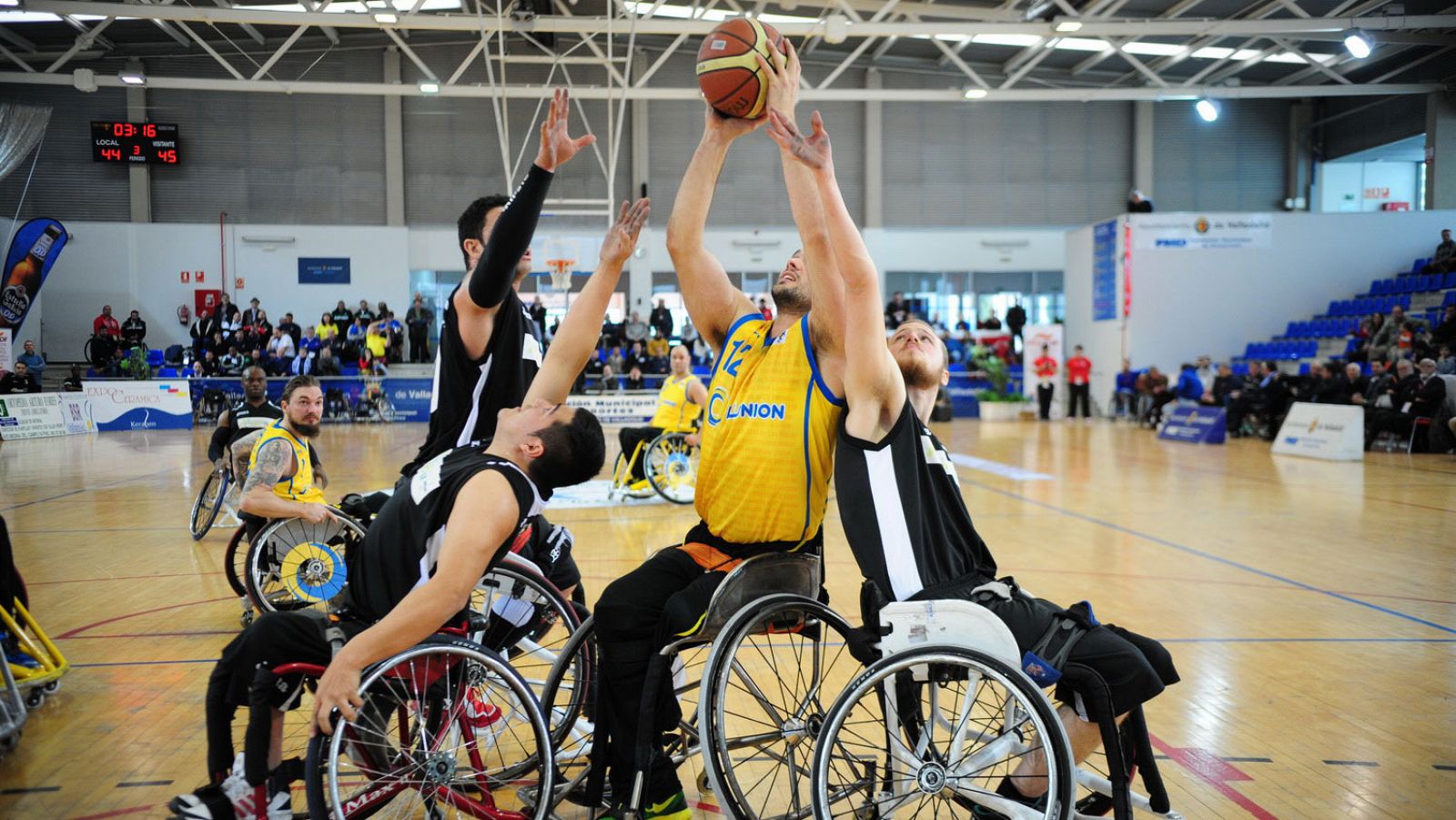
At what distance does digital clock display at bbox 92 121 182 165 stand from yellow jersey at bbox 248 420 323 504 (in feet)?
65.9

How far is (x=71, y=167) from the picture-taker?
2145 cm

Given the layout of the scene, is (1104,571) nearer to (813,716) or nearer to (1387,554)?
(1387,554)

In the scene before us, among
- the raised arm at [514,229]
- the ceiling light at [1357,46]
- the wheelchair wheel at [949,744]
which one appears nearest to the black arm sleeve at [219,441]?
the raised arm at [514,229]

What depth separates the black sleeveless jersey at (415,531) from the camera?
7.57 ft

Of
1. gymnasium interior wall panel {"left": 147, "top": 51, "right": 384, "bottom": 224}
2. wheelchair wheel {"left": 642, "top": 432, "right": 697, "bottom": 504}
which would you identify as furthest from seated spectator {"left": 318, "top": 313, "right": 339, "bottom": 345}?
wheelchair wheel {"left": 642, "top": 432, "right": 697, "bottom": 504}

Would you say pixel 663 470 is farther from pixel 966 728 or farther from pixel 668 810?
pixel 966 728

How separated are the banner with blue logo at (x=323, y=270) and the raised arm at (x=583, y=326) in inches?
838

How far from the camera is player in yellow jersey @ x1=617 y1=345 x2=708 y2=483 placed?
827 centimetres

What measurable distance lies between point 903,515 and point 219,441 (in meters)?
5.37

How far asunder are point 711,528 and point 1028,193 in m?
22.7

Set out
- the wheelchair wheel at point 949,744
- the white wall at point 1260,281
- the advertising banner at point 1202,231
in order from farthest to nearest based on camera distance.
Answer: the white wall at point 1260,281 → the advertising banner at point 1202,231 → the wheelchair wheel at point 949,744

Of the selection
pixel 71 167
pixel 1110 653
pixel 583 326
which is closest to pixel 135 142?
pixel 71 167

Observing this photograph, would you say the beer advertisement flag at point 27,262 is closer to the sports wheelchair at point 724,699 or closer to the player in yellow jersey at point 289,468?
the player in yellow jersey at point 289,468

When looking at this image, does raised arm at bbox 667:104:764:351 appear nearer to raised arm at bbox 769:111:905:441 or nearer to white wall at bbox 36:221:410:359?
raised arm at bbox 769:111:905:441
